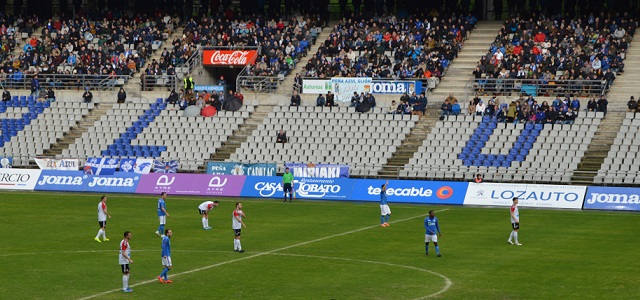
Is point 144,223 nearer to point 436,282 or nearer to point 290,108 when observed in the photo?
point 436,282

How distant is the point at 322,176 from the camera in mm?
59500

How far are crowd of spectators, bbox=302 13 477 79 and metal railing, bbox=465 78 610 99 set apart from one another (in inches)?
120

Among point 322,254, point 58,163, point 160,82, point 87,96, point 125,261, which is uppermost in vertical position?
point 160,82

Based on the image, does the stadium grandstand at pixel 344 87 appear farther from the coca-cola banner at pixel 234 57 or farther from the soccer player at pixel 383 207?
the soccer player at pixel 383 207

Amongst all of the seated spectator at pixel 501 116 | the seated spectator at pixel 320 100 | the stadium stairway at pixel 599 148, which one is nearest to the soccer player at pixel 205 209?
the stadium stairway at pixel 599 148

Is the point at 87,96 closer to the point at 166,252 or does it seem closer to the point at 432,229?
the point at 432,229

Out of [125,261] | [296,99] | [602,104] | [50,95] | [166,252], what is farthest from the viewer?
[50,95]

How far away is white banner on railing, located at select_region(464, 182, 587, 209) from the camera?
51.4 metres

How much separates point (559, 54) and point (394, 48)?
1050 centimetres

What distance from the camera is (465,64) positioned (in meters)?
68.9

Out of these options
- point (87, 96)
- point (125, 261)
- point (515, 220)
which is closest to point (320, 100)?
point (87, 96)

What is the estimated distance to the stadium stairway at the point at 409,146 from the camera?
2368 inches

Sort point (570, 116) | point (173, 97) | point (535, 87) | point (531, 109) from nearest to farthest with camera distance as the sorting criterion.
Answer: point (570, 116) < point (531, 109) < point (535, 87) < point (173, 97)

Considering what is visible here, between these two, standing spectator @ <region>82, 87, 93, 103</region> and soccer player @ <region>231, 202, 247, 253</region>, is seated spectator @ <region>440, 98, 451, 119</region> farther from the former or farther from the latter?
soccer player @ <region>231, 202, 247, 253</region>
